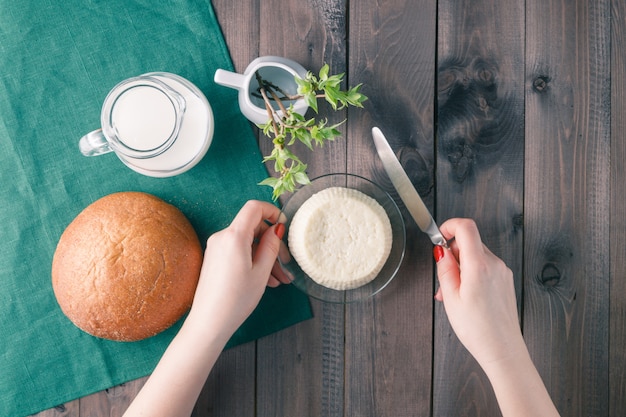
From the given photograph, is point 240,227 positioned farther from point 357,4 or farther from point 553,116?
point 553,116

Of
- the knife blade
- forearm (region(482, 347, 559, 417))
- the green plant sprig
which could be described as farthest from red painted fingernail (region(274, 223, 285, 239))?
forearm (region(482, 347, 559, 417))

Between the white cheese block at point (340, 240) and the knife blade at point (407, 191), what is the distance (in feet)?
0.23

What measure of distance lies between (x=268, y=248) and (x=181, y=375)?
0.24 m

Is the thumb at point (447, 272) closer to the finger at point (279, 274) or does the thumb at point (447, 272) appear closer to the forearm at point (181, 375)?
the finger at point (279, 274)

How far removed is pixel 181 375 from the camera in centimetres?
82

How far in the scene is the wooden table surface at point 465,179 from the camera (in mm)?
961

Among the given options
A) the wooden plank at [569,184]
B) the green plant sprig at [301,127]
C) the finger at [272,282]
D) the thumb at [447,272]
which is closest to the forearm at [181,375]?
the finger at [272,282]

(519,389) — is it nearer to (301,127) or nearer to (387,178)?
(387,178)

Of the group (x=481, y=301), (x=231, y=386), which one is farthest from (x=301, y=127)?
(x=231, y=386)

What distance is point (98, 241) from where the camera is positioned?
2.75 ft

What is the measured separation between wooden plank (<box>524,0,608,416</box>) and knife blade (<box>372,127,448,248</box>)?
0.70 feet

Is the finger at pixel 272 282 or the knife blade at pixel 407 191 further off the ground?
the knife blade at pixel 407 191

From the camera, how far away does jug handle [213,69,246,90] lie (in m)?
0.84

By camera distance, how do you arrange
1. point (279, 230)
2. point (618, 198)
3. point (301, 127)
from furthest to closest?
point (618, 198) < point (279, 230) < point (301, 127)
